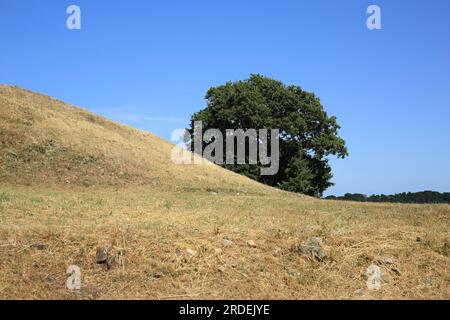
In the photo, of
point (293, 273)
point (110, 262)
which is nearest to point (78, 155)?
point (110, 262)

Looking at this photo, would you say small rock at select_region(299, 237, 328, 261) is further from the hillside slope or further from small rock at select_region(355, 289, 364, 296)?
the hillside slope

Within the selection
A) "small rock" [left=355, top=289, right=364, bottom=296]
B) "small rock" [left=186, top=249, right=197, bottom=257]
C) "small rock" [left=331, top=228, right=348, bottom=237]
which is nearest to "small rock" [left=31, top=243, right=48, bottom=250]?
"small rock" [left=186, top=249, right=197, bottom=257]

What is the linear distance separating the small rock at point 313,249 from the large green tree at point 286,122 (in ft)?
113

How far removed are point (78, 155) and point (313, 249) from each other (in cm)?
2177

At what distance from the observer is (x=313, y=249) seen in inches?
370

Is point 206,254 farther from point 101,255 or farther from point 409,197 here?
point 409,197

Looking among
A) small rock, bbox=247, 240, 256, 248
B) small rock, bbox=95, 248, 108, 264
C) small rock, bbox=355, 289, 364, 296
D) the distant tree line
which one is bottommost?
small rock, bbox=355, 289, 364, 296

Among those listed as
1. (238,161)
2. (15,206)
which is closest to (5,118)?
(15,206)

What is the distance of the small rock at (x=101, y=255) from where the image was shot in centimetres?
879

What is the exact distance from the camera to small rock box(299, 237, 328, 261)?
9273 mm

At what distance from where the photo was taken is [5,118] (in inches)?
1199

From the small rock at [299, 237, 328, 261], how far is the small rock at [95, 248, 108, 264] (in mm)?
3651

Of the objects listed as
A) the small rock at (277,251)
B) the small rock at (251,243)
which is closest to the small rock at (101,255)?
the small rock at (251,243)
